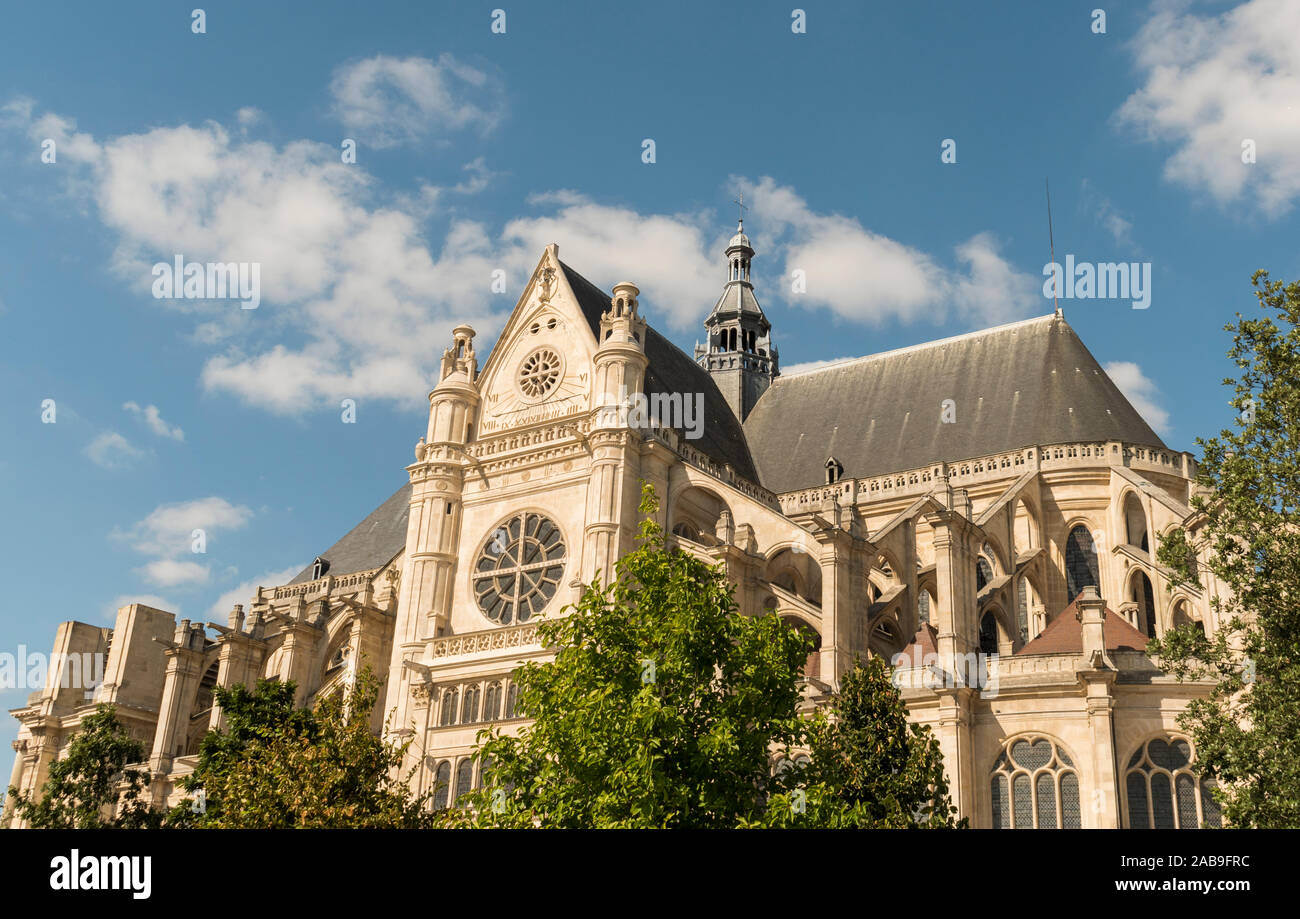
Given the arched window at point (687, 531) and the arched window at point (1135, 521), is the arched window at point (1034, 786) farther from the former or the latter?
the arched window at point (687, 531)

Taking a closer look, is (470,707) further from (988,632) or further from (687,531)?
(988,632)

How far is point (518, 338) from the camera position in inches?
1417

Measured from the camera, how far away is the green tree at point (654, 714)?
50.5 feet

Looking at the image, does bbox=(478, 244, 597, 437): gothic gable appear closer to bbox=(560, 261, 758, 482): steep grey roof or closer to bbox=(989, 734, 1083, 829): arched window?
bbox=(560, 261, 758, 482): steep grey roof

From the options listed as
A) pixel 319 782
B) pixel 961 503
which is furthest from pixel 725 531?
pixel 319 782

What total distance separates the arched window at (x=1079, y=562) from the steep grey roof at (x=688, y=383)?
964cm

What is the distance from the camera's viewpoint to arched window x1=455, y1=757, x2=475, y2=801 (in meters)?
28.9

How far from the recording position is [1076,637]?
83.9ft

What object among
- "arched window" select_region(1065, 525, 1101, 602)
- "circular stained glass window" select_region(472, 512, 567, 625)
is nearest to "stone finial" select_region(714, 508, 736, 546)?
"circular stained glass window" select_region(472, 512, 567, 625)

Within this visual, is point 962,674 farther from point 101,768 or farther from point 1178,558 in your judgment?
point 101,768

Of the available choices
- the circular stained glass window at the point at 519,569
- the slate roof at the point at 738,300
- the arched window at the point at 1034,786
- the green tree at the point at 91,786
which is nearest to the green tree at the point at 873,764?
the arched window at the point at 1034,786

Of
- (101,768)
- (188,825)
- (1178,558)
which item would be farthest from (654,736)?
(101,768)

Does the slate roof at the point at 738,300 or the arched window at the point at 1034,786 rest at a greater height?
the slate roof at the point at 738,300
